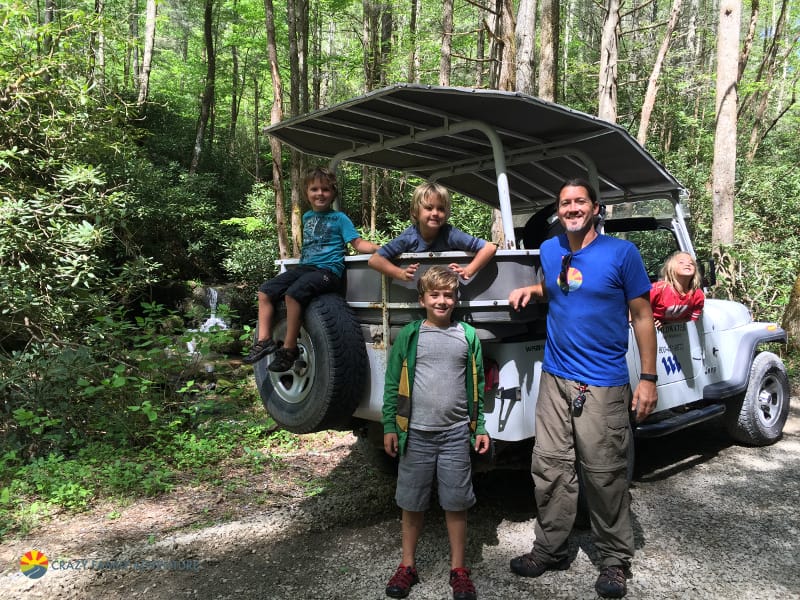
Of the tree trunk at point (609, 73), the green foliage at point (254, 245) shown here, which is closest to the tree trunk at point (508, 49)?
the tree trunk at point (609, 73)

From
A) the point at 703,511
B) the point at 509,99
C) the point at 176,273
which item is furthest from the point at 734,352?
the point at 176,273

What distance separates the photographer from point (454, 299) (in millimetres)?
2865

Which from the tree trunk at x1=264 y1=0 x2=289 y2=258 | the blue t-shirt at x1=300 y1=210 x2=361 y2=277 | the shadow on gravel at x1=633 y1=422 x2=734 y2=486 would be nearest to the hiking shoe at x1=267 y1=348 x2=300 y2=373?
the blue t-shirt at x1=300 y1=210 x2=361 y2=277

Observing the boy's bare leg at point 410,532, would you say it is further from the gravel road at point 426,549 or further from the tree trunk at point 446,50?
the tree trunk at point 446,50

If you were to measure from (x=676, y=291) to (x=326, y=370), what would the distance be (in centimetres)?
256

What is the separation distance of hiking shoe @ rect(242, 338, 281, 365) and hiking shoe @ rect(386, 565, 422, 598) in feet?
4.75

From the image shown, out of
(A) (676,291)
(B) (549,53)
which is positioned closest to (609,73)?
(B) (549,53)

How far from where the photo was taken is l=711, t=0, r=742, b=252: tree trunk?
32.8 ft

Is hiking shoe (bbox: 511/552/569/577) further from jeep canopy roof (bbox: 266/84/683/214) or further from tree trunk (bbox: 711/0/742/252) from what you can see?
tree trunk (bbox: 711/0/742/252)

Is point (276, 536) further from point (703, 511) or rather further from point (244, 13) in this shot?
point (244, 13)

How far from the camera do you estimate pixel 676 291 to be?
3.96 metres

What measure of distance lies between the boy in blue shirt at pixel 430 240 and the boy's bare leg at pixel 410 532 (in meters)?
1.25

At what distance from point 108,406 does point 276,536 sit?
318 cm

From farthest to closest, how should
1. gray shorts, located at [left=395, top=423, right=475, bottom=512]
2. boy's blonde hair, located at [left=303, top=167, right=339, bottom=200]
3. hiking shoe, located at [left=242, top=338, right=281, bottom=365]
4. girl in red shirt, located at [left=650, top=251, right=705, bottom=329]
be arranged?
girl in red shirt, located at [left=650, top=251, right=705, bottom=329], boy's blonde hair, located at [left=303, top=167, right=339, bottom=200], hiking shoe, located at [left=242, top=338, right=281, bottom=365], gray shorts, located at [left=395, top=423, right=475, bottom=512]
